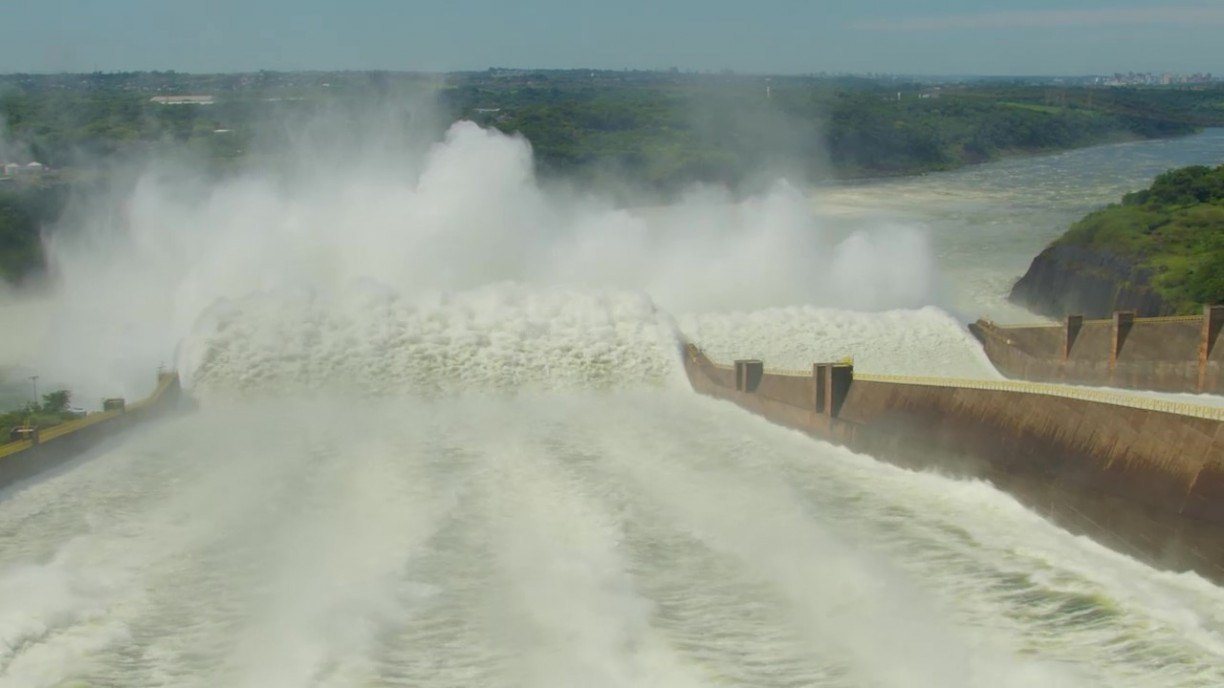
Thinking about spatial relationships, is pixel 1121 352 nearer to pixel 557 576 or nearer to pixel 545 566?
pixel 545 566

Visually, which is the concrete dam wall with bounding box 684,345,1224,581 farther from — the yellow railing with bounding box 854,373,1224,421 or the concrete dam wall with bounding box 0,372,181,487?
the concrete dam wall with bounding box 0,372,181,487

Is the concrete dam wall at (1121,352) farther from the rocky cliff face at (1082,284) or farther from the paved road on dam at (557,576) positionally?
the rocky cliff face at (1082,284)

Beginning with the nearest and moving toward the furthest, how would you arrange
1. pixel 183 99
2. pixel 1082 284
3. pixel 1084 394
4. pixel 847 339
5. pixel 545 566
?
pixel 545 566 → pixel 1084 394 → pixel 847 339 → pixel 1082 284 → pixel 183 99

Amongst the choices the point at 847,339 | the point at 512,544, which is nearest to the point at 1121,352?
the point at 847,339

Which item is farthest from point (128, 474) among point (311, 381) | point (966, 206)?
point (966, 206)

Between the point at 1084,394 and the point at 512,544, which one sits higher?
the point at 1084,394

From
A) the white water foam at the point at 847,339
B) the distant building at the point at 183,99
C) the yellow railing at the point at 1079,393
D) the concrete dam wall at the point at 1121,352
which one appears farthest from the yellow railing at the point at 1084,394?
the distant building at the point at 183,99

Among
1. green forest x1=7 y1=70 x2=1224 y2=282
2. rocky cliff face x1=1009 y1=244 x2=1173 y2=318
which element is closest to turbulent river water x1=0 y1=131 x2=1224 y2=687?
rocky cliff face x1=1009 y1=244 x2=1173 y2=318
